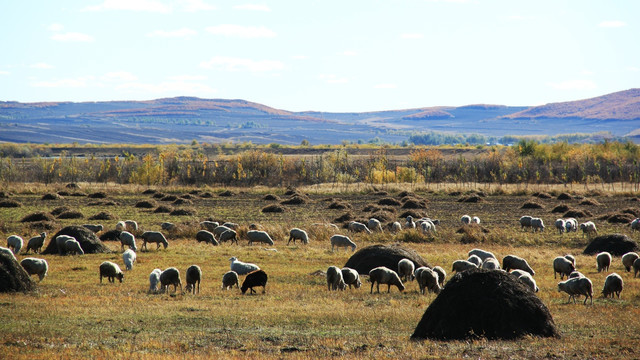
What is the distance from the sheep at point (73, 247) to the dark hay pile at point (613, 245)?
2266 centimetres

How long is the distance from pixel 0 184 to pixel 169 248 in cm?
4925

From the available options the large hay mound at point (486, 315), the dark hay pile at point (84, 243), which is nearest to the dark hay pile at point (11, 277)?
the dark hay pile at point (84, 243)

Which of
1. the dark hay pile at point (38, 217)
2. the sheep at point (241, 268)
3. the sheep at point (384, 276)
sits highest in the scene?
the sheep at point (384, 276)

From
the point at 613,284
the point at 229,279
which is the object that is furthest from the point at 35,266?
the point at 613,284

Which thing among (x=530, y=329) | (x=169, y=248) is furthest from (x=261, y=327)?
(x=169, y=248)

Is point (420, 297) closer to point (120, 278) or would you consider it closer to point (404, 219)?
point (120, 278)

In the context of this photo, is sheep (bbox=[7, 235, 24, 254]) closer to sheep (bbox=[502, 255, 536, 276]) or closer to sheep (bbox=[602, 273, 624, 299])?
sheep (bbox=[502, 255, 536, 276])

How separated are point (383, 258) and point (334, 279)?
3494mm

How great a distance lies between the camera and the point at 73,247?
2695 cm

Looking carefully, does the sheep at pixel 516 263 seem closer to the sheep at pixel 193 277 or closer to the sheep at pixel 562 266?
the sheep at pixel 562 266

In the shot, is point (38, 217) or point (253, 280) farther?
point (38, 217)

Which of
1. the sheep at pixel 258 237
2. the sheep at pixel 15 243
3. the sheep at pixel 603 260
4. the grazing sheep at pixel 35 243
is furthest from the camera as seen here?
the sheep at pixel 258 237

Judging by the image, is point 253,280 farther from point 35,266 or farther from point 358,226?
point 358,226

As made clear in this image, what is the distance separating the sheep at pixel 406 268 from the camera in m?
21.8
